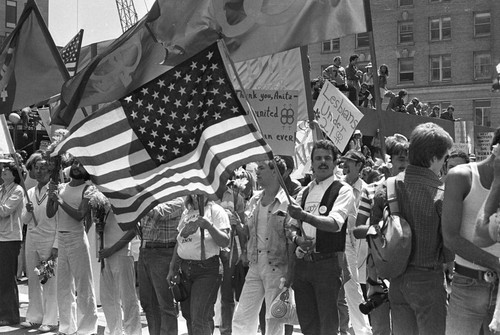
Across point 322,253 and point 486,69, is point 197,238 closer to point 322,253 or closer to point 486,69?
point 322,253

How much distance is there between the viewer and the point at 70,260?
959 centimetres

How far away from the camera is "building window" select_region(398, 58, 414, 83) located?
56.8m

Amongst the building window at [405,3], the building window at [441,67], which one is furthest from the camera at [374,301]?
the building window at [405,3]

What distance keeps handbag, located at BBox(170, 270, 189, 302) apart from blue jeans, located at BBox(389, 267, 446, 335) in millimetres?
2627

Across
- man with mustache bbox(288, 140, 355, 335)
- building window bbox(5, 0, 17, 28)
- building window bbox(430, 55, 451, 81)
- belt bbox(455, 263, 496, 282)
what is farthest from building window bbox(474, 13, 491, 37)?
belt bbox(455, 263, 496, 282)

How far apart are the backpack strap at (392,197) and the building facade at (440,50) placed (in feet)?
163

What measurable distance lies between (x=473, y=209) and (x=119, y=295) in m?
5.60

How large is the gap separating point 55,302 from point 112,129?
441cm

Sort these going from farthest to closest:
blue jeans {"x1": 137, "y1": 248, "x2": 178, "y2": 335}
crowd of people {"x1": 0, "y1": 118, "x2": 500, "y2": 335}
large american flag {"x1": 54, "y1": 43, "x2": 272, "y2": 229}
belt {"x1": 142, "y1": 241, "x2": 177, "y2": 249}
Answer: belt {"x1": 142, "y1": 241, "x2": 177, "y2": 249}
blue jeans {"x1": 137, "y1": 248, "x2": 178, "y2": 335}
large american flag {"x1": 54, "y1": 43, "x2": 272, "y2": 229}
crowd of people {"x1": 0, "y1": 118, "x2": 500, "y2": 335}

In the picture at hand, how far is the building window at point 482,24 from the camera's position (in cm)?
5391

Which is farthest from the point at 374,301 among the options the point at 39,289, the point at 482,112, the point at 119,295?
A: the point at 482,112

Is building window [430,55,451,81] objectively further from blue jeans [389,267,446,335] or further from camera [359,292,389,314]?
blue jeans [389,267,446,335]

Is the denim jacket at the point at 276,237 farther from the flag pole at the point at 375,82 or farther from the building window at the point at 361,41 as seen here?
the building window at the point at 361,41

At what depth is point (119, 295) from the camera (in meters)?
9.25
